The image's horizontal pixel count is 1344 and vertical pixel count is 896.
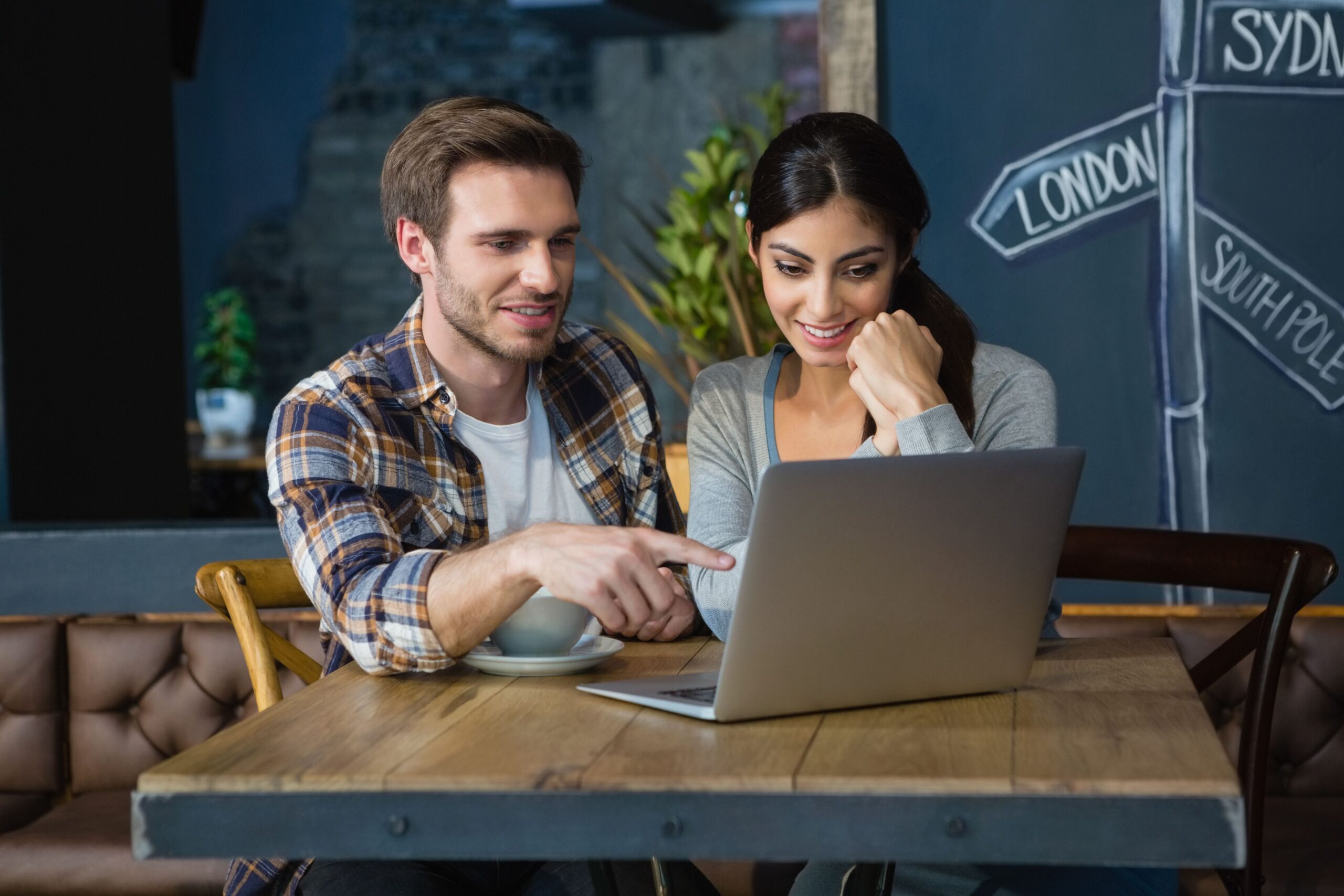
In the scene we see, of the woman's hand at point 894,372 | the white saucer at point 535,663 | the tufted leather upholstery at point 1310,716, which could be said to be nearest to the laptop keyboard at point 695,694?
the white saucer at point 535,663

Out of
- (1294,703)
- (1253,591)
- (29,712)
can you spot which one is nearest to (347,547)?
(1253,591)

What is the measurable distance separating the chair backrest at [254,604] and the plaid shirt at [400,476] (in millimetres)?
76

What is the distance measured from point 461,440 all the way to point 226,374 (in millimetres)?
4369

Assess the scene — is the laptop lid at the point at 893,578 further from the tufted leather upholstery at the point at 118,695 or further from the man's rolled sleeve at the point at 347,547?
the tufted leather upholstery at the point at 118,695

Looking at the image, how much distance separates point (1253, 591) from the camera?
1.75 m

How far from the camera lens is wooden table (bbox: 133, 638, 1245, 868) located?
35.9 inches

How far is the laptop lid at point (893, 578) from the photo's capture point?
103cm

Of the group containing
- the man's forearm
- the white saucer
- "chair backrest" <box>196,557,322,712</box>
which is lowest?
"chair backrest" <box>196,557,322,712</box>

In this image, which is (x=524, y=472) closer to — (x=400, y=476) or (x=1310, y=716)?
(x=400, y=476)

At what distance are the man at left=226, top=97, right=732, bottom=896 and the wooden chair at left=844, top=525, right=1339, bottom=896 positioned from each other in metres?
0.68

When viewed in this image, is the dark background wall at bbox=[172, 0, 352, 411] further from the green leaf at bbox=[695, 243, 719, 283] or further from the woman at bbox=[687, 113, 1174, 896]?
the woman at bbox=[687, 113, 1174, 896]

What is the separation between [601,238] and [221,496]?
2525 mm

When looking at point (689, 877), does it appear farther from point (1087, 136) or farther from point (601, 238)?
point (601, 238)

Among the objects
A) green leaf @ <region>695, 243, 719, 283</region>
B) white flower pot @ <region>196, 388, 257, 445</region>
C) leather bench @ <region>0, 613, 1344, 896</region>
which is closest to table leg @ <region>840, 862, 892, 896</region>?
leather bench @ <region>0, 613, 1344, 896</region>
